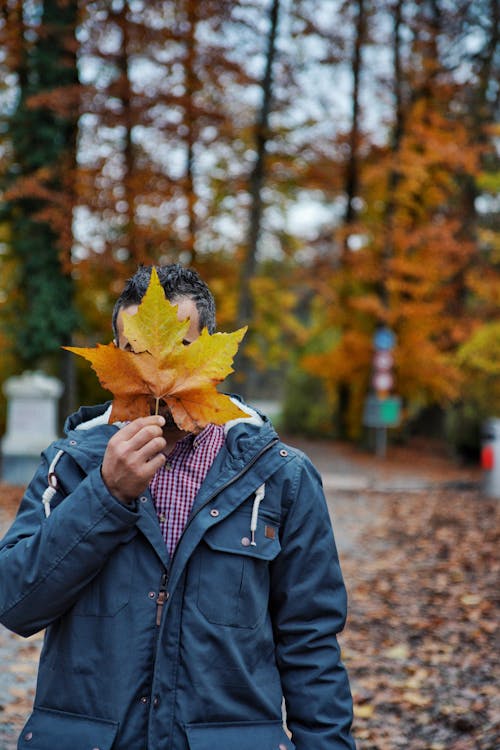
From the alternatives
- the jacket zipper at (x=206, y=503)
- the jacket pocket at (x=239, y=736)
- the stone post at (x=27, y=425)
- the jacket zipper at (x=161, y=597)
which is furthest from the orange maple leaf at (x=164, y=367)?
the stone post at (x=27, y=425)

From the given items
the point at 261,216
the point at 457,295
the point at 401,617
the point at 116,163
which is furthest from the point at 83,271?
the point at 401,617

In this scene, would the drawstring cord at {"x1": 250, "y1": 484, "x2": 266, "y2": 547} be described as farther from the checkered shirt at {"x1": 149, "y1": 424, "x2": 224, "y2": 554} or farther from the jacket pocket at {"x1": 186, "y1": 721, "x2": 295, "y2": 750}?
the jacket pocket at {"x1": 186, "y1": 721, "x2": 295, "y2": 750}

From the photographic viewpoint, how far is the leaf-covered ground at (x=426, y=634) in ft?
15.5

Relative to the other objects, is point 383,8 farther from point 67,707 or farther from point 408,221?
point 67,707

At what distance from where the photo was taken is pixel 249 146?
19.3 m

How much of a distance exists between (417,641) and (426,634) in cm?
18

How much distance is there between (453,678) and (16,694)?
8.75 feet

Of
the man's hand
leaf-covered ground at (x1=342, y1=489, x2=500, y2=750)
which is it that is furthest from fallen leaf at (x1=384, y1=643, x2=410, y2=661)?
the man's hand

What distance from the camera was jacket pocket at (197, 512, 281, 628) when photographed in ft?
6.36

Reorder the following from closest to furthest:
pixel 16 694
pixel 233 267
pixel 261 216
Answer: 1. pixel 16 694
2. pixel 261 216
3. pixel 233 267

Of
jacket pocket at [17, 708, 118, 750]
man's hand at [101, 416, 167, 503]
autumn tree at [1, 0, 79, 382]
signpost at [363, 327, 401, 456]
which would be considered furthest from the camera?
signpost at [363, 327, 401, 456]

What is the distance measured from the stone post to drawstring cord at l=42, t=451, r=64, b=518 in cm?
1220

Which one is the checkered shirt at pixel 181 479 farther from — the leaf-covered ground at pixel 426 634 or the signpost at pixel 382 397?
the signpost at pixel 382 397

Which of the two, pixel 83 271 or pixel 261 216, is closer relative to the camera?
pixel 83 271
